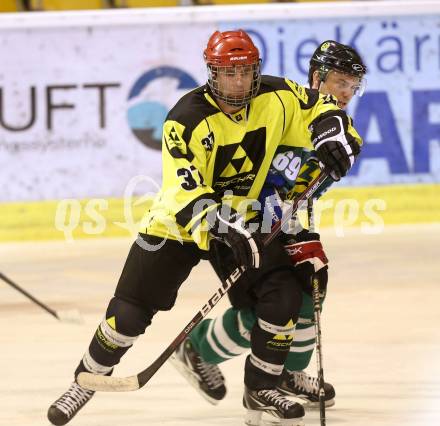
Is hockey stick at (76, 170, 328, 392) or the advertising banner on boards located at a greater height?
the advertising banner on boards

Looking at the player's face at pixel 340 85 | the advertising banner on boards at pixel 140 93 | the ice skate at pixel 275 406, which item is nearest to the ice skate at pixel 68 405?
the ice skate at pixel 275 406

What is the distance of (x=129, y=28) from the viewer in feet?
27.4

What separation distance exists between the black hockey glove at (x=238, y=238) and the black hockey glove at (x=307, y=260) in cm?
35

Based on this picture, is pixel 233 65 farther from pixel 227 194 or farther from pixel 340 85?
pixel 340 85

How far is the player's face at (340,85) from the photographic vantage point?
15.7 ft

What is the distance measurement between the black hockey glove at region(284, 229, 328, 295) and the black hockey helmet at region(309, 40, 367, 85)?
2.18 feet

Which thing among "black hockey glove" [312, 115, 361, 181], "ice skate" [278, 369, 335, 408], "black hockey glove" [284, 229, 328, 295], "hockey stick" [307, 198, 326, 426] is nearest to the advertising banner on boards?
"ice skate" [278, 369, 335, 408]

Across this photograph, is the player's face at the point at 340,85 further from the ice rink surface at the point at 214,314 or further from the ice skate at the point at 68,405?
the ice skate at the point at 68,405

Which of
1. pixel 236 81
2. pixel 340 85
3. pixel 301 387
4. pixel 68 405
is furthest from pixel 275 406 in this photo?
pixel 340 85

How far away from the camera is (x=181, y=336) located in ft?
14.2

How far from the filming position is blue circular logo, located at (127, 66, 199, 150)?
8.37 m

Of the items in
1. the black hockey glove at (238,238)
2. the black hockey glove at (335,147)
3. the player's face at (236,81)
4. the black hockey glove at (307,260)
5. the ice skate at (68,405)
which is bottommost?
the ice skate at (68,405)

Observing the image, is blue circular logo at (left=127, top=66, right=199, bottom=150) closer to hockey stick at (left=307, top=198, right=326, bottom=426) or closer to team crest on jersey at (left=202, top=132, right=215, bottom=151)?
hockey stick at (left=307, top=198, right=326, bottom=426)

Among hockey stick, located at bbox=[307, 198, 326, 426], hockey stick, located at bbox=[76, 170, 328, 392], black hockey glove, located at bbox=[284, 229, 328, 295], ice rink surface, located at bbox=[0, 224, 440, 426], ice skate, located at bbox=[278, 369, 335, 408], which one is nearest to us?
hockey stick, located at bbox=[307, 198, 326, 426]
